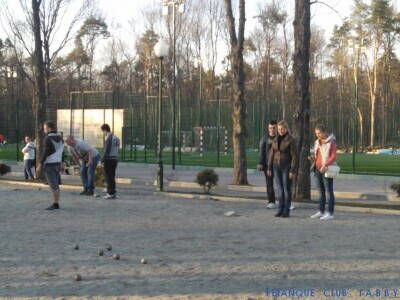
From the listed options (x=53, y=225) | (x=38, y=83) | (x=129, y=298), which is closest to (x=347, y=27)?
(x=38, y=83)

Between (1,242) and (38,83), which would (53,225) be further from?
(38,83)

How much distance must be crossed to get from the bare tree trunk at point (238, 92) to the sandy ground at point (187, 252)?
5929 mm

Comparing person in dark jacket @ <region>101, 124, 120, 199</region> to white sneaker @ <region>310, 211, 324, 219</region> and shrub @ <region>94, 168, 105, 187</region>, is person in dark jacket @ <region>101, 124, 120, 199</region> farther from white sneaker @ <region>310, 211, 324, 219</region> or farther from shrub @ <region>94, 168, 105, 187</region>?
white sneaker @ <region>310, 211, 324, 219</region>

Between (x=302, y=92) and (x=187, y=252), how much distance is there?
301 inches

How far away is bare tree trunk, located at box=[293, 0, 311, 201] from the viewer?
14.7 metres

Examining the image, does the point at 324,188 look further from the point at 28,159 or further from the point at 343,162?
the point at 343,162

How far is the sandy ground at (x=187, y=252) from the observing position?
625cm

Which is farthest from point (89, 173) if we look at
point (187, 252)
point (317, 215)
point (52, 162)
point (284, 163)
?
point (187, 252)

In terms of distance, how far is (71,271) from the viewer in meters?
6.95

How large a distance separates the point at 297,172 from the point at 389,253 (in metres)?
6.77

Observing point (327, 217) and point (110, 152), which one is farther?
point (110, 152)

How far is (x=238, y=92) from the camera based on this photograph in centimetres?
1897

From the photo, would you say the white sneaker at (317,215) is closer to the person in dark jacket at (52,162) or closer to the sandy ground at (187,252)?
the sandy ground at (187,252)

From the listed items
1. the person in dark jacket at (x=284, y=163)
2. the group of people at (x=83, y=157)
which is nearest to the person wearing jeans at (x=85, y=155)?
the group of people at (x=83, y=157)
